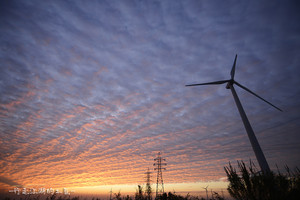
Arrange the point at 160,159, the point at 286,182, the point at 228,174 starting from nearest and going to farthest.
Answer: the point at 286,182 < the point at 228,174 < the point at 160,159

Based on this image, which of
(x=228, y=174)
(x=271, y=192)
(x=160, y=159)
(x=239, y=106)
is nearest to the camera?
(x=271, y=192)

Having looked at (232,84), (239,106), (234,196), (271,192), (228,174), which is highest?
(232,84)

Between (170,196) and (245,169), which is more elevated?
(245,169)

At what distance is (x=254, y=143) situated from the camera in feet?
59.0

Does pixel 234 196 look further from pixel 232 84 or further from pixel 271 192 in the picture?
pixel 232 84

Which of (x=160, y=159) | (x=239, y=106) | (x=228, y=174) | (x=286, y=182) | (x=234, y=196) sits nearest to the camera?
(x=286, y=182)

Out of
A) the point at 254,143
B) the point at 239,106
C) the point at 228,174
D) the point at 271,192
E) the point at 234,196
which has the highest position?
the point at 239,106

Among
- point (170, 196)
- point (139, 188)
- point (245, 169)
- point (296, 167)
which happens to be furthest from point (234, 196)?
point (139, 188)

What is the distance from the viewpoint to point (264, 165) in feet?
52.4

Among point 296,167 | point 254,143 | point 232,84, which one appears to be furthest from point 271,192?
point 232,84

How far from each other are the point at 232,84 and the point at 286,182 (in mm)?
23872

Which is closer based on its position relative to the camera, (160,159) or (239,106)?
(239,106)

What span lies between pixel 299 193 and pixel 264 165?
11.7 metres

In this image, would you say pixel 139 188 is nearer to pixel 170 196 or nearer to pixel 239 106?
pixel 170 196
